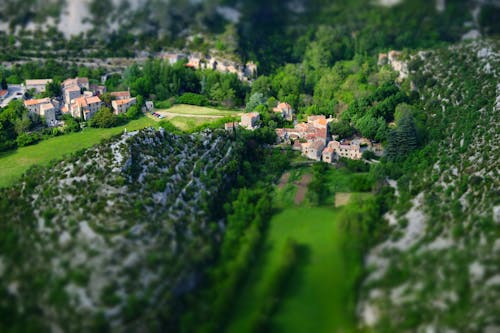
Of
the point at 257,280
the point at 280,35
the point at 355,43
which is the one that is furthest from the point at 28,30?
the point at 257,280

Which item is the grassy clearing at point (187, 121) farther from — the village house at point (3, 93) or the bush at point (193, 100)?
the village house at point (3, 93)

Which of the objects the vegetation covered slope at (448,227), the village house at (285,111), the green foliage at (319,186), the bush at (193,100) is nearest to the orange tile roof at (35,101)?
the bush at (193,100)

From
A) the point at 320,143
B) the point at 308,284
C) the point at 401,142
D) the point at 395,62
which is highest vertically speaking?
the point at 395,62

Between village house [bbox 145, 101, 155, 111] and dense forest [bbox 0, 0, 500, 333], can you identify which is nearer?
dense forest [bbox 0, 0, 500, 333]

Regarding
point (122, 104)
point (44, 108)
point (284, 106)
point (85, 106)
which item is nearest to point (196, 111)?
point (122, 104)

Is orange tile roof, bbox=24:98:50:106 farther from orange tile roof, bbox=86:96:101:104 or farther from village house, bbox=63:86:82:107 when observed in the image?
orange tile roof, bbox=86:96:101:104

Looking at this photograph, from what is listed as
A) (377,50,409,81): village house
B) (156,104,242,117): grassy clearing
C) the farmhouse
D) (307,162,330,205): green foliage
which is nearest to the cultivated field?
(156,104,242,117): grassy clearing

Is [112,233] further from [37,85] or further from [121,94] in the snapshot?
[37,85]
